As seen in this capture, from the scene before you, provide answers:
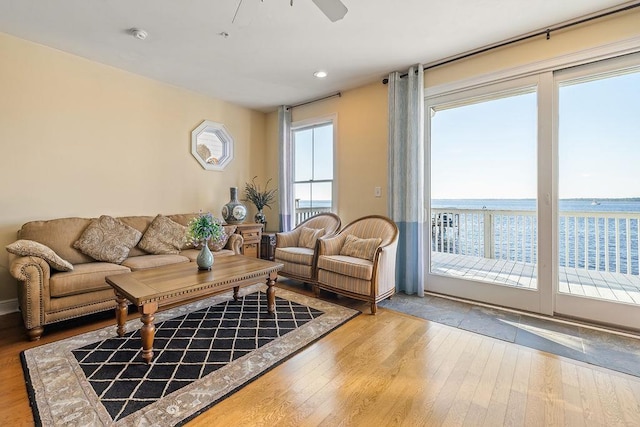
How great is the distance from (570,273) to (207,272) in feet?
A: 12.1

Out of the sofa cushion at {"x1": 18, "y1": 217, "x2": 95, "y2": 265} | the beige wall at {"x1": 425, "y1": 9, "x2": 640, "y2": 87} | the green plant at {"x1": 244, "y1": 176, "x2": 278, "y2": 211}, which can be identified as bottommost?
the sofa cushion at {"x1": 18, "y1": 217, "x2": 95, "y2": 265}

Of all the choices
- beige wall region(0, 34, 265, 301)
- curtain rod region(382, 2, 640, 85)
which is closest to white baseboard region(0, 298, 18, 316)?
beige wall region(0, 34, 265, 301)

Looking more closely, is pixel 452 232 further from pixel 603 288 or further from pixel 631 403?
pixel 631 403

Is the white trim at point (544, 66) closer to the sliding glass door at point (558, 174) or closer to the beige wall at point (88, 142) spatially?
the sliding glass door at point (558, 174)

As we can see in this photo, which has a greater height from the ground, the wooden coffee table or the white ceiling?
the white ceiling

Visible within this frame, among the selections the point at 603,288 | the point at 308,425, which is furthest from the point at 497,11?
the point at 308,425

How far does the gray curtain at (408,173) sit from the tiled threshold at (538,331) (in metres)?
0.42

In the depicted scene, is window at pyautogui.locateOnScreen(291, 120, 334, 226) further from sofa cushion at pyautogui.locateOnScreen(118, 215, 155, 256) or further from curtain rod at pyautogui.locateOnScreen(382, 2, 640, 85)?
sofa cushion at pyautogui.locateOnScreen(118, 215, 155, 256)

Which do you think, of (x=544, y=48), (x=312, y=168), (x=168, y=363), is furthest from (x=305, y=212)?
(x=544, y=48)

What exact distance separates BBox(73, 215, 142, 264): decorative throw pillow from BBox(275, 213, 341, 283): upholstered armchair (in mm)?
1759

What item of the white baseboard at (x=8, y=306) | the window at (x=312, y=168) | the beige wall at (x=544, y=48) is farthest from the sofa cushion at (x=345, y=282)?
the white baseboard at (x=8, y=306)

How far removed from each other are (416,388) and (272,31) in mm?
3129

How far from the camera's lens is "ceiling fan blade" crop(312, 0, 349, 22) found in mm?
1708

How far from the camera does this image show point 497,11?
2424 mm
